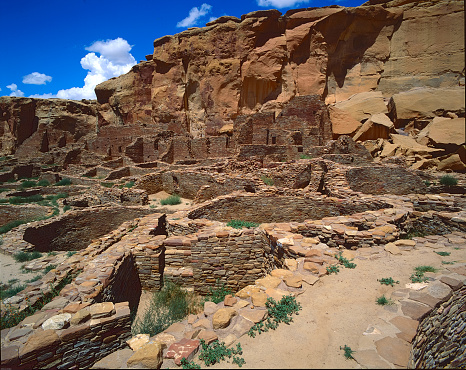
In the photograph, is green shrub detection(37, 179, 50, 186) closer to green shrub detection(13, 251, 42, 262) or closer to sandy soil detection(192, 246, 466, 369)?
green shrub detection(13, 251, 42, 262)

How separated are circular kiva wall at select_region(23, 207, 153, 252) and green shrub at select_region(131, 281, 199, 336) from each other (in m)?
4.83

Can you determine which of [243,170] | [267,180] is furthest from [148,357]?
[243,170]

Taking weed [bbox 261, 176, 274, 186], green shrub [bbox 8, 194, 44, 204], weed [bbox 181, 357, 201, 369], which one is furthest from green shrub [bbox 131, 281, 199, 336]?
green shrub [bbox 8, 194, 44, 204]

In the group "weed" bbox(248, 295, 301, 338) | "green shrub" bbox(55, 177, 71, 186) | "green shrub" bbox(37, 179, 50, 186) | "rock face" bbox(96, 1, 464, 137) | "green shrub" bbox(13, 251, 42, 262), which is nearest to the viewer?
"weed" bbox(248, 295, 301, 338)

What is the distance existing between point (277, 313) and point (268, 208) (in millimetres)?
5392

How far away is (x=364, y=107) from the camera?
2052cm

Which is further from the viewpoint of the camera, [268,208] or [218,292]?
[268,208]

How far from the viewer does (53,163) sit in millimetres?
27453

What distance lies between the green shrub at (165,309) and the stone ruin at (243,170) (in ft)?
0.95

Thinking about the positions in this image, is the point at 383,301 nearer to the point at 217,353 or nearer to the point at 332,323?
the point at 332,323

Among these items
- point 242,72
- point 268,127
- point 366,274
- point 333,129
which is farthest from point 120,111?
point 366,274

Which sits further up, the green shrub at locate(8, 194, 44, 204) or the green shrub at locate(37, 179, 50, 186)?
the green shrub at locate(37, 179, 50, 186)

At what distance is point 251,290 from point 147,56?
36.1 m

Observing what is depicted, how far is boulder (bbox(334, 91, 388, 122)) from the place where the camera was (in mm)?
20047
